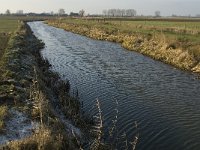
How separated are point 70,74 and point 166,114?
43.6ft

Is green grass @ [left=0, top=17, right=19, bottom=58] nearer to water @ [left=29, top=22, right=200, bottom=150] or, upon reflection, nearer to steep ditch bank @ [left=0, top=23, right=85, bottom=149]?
water @ [left=29, top=22, right=200, bottom=150]

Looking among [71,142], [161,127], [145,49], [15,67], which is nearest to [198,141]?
[161,127]

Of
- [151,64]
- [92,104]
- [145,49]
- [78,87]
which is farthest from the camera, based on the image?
[145,49]

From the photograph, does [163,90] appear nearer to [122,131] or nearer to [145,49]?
[122,131]

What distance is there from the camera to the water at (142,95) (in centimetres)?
1714

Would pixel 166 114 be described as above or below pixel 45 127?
below

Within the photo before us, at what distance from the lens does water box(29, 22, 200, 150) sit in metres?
17.1

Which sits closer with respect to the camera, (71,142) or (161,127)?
(71,142)

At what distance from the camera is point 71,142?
13.8 meters

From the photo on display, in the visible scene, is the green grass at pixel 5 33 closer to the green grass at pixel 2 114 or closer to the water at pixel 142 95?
the water at pixel 142 95

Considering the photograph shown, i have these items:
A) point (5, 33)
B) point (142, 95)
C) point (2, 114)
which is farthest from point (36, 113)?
point (5, 33)

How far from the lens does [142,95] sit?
81.0 ft

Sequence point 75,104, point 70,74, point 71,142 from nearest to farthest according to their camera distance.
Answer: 1. point 71,142
2. point 75,104
3. point 70,74

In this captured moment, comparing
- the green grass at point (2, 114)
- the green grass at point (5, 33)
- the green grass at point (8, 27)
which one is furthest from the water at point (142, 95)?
the green grass at point (8, 27)
